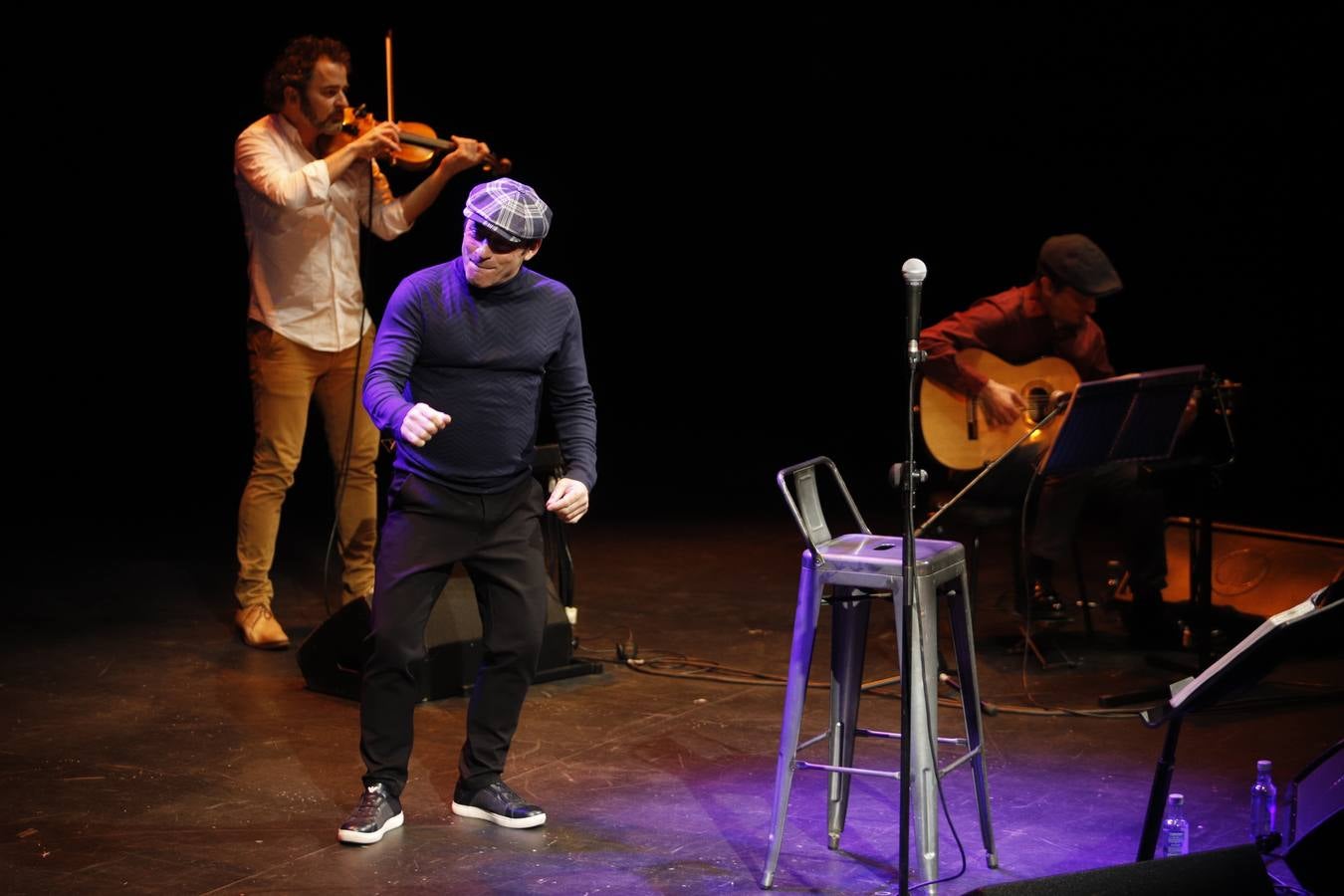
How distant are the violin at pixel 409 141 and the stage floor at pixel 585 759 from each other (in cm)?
176

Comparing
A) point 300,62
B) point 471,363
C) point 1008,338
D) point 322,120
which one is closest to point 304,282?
point 322,120

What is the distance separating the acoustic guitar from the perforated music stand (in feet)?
1.75

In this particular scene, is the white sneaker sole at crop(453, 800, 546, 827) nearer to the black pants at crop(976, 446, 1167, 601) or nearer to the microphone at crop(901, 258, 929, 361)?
the microphone at crop(901, 258, 929, 361)

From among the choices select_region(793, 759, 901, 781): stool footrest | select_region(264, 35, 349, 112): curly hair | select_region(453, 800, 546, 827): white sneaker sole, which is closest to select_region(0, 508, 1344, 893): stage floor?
select_region(453, 800, 546, 827): white sneaker sole

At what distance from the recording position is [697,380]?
39.9ft

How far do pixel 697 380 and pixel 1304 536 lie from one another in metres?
6.54

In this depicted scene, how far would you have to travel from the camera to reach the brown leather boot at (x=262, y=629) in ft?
18.1

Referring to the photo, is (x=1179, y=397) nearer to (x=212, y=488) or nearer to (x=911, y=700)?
(x=911, y=700)

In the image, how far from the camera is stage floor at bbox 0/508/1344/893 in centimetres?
355

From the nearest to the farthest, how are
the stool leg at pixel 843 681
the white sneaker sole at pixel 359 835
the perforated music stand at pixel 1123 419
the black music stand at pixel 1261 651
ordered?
1. the black music stand at pixel 1261 651
2. the stool leg at pixel 843 681
3. the white sneaker sole at pixel 359 835
4. the perforated music stand at pixel 1123 419

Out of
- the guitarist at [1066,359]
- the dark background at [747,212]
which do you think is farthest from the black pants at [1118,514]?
the dark background at [747,212]

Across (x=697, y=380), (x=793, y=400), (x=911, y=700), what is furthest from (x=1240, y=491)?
(x=911, y=700)

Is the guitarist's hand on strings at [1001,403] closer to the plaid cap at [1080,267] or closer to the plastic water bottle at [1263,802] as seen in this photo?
the plaid cap at [1080,267]

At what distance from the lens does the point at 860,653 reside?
3.54m
